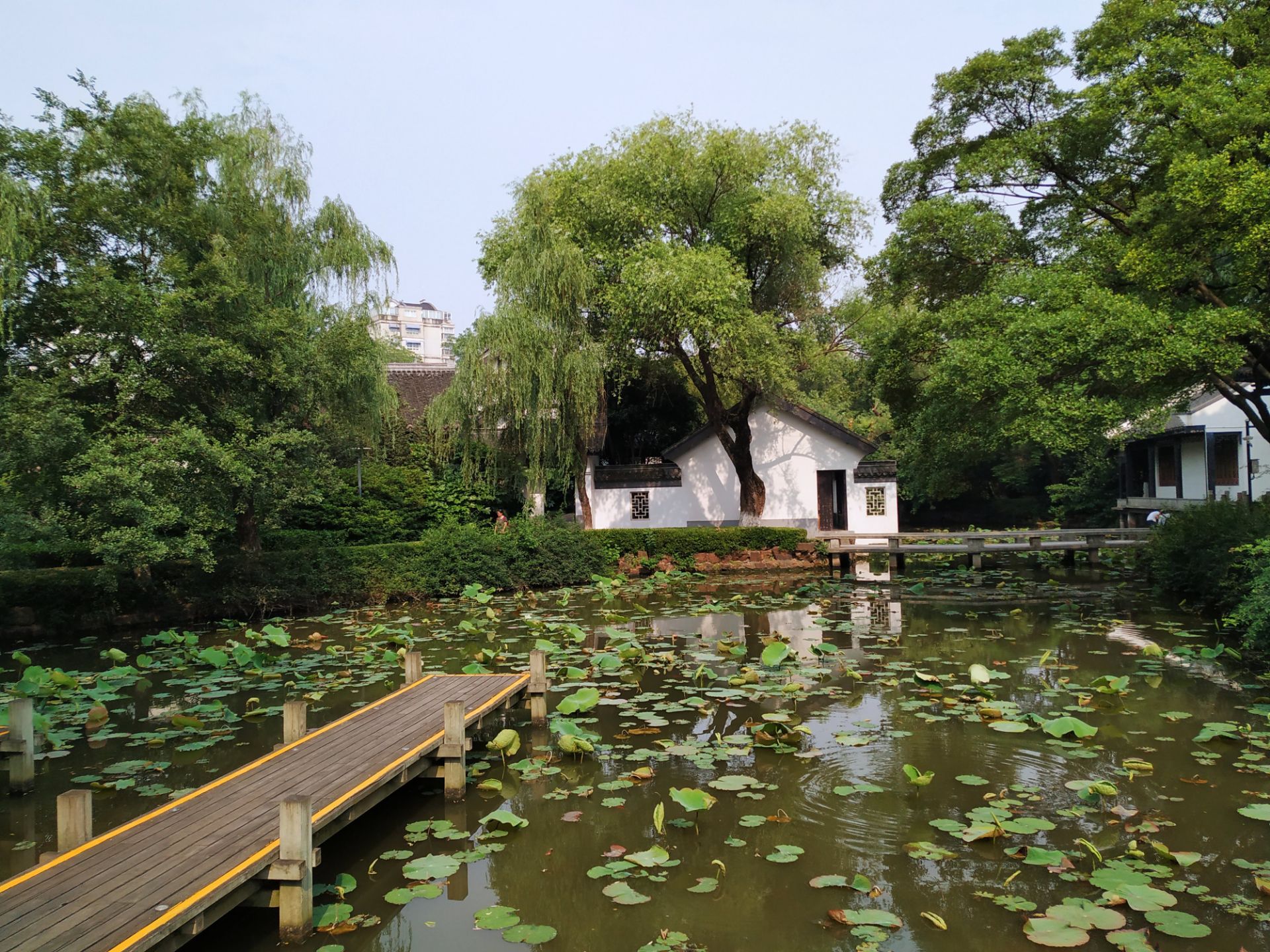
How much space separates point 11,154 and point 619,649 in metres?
11.6

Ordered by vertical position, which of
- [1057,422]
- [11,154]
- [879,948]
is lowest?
[879,948]

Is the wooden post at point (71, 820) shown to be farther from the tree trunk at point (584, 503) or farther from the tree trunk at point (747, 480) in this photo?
the tree trunk at point (747, 480)

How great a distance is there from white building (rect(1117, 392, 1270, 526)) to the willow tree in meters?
16.9

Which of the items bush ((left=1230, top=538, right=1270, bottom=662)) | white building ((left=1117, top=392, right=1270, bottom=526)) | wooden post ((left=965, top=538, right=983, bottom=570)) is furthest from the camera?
white building ((left=1117, top=392, right=1270, bottom=526))

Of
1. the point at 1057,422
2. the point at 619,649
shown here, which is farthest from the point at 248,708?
Result: the point at 1057,422

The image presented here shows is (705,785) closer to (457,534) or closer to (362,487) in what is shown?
(457,534)

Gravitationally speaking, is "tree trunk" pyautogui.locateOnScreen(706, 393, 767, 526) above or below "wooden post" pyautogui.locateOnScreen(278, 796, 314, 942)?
above

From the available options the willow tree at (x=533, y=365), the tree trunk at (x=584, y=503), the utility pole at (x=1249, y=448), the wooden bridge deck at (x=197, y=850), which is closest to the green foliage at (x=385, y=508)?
the willow tree at (x=533, y=365)

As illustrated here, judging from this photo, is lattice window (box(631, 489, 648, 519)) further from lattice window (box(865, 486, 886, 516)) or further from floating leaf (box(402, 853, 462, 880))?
floating leaf (box(402, 853, 462, 880))

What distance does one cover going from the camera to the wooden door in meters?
26.5

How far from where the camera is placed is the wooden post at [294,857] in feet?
14.5

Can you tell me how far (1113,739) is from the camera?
7242 mm

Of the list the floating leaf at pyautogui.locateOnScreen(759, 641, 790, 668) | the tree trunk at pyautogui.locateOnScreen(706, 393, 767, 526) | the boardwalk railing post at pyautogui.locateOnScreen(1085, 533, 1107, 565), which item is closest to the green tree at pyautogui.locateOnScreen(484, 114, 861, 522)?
the tree trunk at pyautogui.locateOnScreen(706, 393, 767, 526)

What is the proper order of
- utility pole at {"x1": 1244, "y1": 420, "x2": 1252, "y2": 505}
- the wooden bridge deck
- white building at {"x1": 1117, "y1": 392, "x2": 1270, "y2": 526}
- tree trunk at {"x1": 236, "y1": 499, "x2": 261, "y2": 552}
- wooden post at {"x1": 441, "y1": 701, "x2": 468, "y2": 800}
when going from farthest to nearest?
white building at {"x1": 1117, "y1": 392, "x2": 1270, "y2": 526}, utility pole at {"x1": 1244, "y1": 420, "x2": 1252, "y2": 505}, tree trunk at {"x1": 236, "y1": 499, "x2": 261, "y2": 552}, wooden post at {"x1": 441, "y1": 701, "x2": 468, "y2": 800}, the wooden bridge deck
